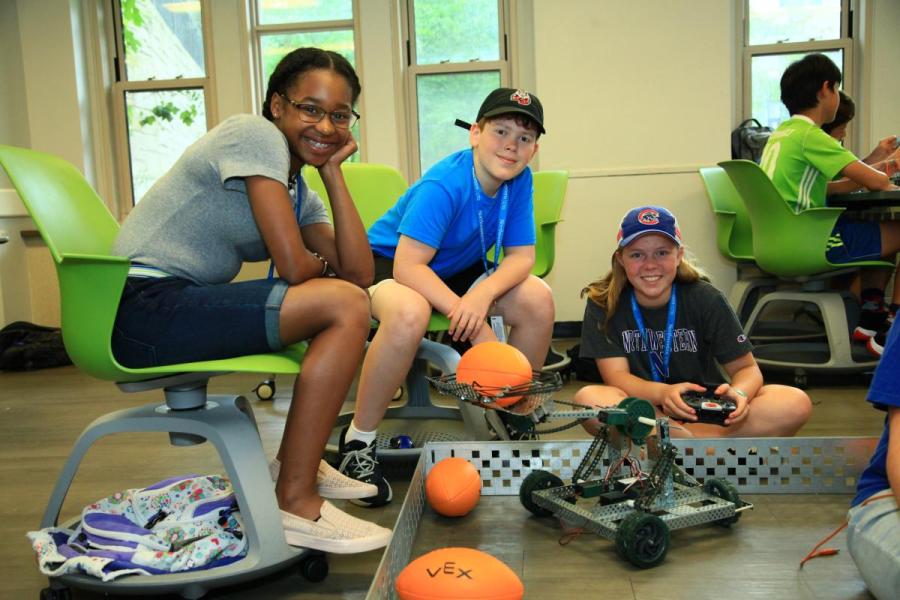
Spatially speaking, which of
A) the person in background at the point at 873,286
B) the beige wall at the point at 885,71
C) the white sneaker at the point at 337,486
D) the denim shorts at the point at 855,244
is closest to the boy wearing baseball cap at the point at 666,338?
the white sneaker at the point at 337,486

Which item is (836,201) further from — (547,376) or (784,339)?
(547,376)

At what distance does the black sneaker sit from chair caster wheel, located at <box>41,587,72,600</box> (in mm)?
640

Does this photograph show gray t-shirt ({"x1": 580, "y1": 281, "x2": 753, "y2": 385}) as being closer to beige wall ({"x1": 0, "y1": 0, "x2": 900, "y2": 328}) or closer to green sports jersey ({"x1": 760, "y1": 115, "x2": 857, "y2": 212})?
green sports jersey ({"x1": 760, "y1": 115, "x2": 857, "y2": 212})

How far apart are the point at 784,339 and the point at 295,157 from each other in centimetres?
319

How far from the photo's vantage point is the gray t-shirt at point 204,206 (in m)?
1.50

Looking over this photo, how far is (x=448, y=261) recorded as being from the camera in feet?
7.32

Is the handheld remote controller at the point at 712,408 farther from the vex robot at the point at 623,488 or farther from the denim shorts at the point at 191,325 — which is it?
the denim shorts at the point at 191,325

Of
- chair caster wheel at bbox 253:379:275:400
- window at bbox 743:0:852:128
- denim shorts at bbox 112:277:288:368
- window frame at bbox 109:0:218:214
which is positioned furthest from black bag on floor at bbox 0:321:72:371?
window at bbox 743:0:852:128

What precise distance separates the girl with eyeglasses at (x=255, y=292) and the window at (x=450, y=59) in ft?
11.8

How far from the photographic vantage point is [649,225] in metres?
1.97

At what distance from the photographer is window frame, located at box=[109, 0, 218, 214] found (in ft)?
17.2

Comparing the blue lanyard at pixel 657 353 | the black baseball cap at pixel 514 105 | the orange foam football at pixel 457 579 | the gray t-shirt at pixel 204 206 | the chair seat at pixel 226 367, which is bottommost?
the orange foam football at pixel 457 579

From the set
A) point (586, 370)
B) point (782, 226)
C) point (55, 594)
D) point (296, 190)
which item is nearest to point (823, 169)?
point (782, 226)

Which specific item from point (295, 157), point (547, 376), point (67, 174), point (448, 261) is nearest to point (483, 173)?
point (448, 261)
